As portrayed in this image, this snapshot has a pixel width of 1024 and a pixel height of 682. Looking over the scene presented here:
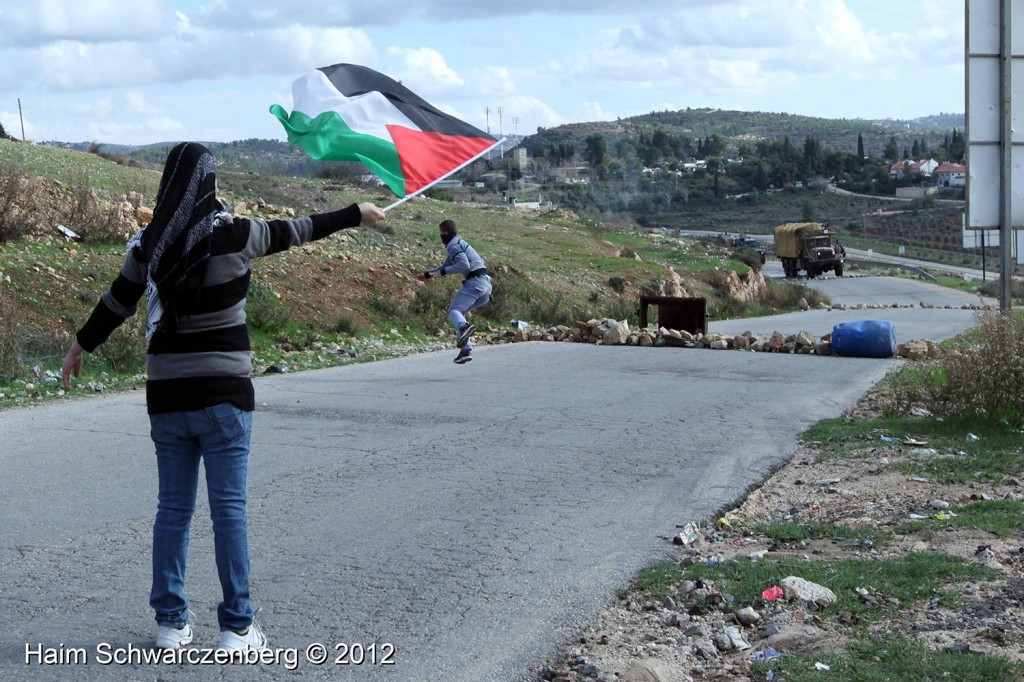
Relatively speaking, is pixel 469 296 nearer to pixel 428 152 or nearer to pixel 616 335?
pixel 616 335

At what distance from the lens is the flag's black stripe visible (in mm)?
7434

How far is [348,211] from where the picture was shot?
5.27 m

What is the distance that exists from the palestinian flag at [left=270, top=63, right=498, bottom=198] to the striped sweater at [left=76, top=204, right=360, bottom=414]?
6.61ft

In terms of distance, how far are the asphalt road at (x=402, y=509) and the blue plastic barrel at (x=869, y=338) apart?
3815 millimetres

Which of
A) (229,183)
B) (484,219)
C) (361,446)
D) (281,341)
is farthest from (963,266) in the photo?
(361,446)

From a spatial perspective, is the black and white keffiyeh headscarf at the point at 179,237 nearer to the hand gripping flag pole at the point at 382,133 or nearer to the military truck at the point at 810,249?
the hand gripping flag pole at the point at 382,133

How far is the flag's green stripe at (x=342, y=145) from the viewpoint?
7.08 meters

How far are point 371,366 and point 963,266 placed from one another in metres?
90.6

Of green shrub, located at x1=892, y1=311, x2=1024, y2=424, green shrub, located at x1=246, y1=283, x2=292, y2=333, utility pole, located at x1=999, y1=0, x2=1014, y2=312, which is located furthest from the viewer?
Result: green shrub, located at x1=246, y1=283, x2=292, y2=333

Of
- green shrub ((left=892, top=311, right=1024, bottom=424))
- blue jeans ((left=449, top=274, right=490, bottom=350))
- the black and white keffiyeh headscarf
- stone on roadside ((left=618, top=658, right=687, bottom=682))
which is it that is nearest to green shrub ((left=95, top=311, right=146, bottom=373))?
blue jeans ((left=449, top=274, right=490, bottom=350))

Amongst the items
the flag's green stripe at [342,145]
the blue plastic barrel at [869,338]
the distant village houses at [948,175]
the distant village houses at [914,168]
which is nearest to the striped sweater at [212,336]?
the flag's green stripe at [342,145]

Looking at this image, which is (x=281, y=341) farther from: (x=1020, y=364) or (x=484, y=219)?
(x=484, y=219)

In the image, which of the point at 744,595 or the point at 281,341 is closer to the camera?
the point at 744,595

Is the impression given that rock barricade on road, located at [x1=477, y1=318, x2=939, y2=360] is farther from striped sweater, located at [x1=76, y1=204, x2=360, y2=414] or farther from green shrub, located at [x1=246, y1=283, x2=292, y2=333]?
striped sweater, located at [x1=76, y1=204, x2=360, y2=414]
